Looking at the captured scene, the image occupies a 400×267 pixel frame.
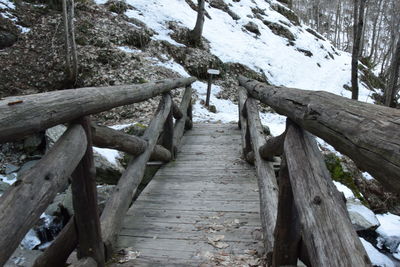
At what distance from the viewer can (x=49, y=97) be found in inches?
61.9

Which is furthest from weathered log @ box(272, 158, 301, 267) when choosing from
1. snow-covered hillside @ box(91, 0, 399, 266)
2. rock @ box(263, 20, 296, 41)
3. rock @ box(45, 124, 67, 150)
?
rock @ box(263, 20, 296, 41)

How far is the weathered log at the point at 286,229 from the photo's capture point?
6.48 feet

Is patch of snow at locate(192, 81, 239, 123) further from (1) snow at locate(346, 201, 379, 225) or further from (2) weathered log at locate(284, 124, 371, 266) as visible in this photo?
(2) weathered log at locate(284, 124, 371, 266)

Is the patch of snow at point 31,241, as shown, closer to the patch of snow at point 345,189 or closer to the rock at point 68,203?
the rock at point 68,203

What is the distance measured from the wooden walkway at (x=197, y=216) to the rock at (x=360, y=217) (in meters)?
2.52

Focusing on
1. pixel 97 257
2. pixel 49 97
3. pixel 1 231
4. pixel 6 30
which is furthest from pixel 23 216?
pixel 6 30

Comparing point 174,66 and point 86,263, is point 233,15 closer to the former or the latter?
point 174,66

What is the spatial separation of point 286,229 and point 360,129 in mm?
1121

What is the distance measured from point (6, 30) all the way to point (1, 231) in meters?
11.5

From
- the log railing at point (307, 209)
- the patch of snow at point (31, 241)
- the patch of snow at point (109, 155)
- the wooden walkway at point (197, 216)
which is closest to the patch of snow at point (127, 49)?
the patch of snow at point (109, 155)

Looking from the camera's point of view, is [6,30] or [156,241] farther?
[6,30]

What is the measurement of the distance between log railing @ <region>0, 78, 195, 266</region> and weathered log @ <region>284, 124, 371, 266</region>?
50.5 inches

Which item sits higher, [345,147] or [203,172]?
[345,147]

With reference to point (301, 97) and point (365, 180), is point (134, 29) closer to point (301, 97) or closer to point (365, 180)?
point (365, 180)
